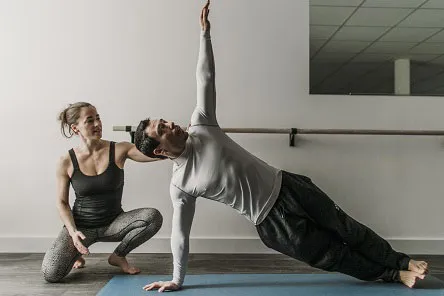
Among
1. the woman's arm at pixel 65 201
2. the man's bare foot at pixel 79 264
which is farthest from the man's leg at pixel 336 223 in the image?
the man's bare foot at pixel 79 264

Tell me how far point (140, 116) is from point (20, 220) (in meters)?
1.16

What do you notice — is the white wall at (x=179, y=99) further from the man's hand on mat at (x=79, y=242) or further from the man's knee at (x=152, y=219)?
the man's hand on mat at (x=79, y=242)

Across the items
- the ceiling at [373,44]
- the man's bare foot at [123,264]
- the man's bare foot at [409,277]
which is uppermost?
the ceiling at [373,44]

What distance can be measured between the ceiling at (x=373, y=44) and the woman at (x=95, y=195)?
1558mm

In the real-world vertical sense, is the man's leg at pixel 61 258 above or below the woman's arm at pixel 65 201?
below

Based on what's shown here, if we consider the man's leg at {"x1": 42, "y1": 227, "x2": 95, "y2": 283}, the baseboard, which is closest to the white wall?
the baseboard

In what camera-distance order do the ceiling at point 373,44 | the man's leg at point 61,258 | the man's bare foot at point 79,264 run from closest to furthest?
1. the man's leg at point 61,258
2. the man's bare foot at point 79,264
3. the ceiling at point 373,44

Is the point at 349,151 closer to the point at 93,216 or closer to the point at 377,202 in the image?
the point at 377,202

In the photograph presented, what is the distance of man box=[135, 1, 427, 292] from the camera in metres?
1.98

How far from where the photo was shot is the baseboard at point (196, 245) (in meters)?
3.12

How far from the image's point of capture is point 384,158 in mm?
3184

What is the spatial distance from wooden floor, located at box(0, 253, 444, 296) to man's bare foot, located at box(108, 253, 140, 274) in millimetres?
49

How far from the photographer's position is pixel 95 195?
2.58 meters

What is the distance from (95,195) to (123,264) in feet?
1.44
